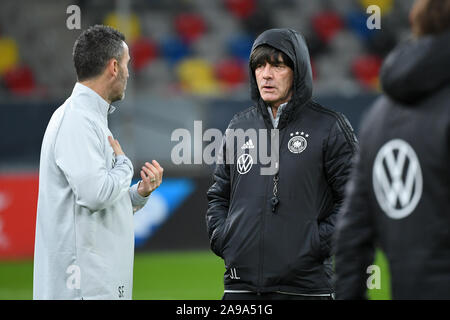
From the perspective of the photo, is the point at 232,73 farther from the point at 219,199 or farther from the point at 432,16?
the point at 432,16

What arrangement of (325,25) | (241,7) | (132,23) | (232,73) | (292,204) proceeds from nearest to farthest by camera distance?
(292,204)
(232,73)
(132,23)
(325,25)
(241,7)

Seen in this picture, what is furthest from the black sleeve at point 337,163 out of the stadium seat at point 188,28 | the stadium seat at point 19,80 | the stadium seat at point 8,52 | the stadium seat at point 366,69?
the stadium seat at point 188,28

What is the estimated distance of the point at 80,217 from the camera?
169 inches

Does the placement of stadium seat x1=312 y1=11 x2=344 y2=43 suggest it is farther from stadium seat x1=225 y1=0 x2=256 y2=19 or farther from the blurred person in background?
the blurred person in background

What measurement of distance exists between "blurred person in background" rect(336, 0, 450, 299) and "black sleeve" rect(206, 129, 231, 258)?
1697 millimetres

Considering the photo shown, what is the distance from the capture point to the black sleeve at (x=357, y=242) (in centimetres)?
306

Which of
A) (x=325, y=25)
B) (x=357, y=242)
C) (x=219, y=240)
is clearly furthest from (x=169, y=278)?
(x=325, y=25)

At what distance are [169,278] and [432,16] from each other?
8.57 meters

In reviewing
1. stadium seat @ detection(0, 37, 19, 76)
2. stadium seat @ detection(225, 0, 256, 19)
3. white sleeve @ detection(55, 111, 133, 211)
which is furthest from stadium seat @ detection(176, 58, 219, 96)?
white sleeve @ detection(55, 111, 133, 211)

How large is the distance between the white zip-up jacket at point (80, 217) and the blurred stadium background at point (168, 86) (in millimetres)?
5329

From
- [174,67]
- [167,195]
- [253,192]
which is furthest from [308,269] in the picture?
[174,67]

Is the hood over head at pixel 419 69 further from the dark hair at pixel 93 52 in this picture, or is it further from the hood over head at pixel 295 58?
the dark hair at pixel 93 52

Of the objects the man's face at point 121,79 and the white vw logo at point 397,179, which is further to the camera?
the man's face at point 121,79
